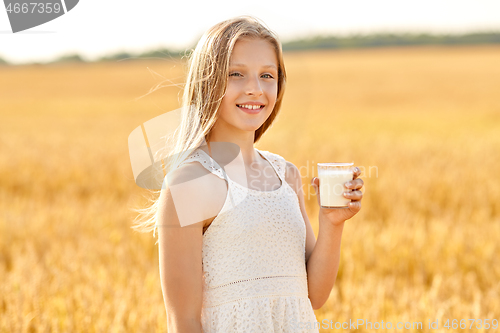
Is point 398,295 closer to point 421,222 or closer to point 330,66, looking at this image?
point 421,222

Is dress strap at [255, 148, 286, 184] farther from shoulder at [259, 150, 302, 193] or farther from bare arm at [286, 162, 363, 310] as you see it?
bare arm at [286, 162, 363, 310]

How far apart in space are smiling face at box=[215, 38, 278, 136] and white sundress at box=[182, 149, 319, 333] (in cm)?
15

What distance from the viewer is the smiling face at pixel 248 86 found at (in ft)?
4.81

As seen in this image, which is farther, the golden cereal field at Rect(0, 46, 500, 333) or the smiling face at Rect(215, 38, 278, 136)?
the golden cereal field at Rect(0, 46, 500, 333)

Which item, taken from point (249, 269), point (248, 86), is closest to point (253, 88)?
point (248, 86)

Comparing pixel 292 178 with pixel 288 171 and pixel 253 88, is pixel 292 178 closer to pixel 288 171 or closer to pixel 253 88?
pixel 288 171

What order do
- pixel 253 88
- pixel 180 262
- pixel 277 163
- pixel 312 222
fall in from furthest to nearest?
pixel 312 222, pixel 277 163, pixel 253 88, pixel 180 262

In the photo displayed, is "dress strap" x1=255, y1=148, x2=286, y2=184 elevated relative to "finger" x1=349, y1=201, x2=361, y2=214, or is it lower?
elevated

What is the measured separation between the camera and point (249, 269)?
1.44 metres

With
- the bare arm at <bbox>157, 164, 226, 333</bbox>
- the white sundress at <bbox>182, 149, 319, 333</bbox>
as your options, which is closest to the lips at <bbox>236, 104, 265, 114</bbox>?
the white sundress at <bbox>182, 149, 319, 333</bbox>

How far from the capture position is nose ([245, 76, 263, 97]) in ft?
4.79

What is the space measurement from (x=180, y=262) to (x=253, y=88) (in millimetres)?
549

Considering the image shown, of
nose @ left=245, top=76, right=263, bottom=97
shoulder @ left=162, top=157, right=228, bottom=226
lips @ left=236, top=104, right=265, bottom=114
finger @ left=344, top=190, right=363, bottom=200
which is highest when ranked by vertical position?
nose @ left=245, top=76, right=263, bottom=97

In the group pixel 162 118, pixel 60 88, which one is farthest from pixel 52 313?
pixel 60 88
